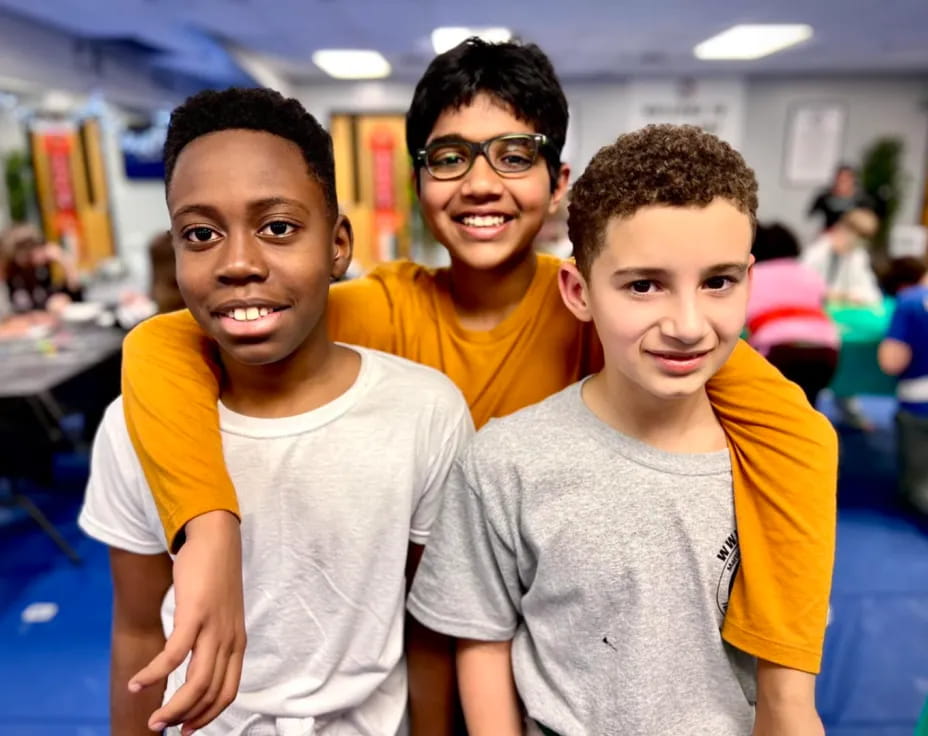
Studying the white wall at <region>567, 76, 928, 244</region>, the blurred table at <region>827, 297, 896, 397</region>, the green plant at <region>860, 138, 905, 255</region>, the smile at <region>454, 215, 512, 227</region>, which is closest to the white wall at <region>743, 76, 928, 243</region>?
the white wall at <region>567, 76, 928, 244</region>

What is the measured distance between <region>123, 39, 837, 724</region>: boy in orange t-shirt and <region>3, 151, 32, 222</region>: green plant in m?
7.22

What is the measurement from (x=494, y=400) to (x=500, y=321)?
0.51ft

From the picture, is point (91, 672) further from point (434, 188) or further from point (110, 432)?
point (434, 188)

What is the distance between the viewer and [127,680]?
3.40ft

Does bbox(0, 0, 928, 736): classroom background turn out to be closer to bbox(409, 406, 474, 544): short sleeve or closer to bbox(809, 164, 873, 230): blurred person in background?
bbox(809, 164, 873, 230): blurred person in background

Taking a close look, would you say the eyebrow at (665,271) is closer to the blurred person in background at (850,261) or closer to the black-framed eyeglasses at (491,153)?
the black-framed eyeglasses at (491,153)

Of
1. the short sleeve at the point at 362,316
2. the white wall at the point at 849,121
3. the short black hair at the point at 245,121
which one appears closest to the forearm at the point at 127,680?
the short sleeve at the point at 362,316

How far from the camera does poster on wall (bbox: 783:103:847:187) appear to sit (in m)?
8.90

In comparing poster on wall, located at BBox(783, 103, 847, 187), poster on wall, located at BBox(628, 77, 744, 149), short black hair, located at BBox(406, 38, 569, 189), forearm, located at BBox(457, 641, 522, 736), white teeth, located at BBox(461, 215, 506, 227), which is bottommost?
forearm, located at BBox(457, 641, 522, 736)

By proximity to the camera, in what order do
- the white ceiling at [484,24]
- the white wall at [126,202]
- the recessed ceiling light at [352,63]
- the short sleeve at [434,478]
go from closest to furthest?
the short sleeve at [434,478], the white ceiling at [484,24], the recessed ceiling light at [352,63], the white wall at [126,202]

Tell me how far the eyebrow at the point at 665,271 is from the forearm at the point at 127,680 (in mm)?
886

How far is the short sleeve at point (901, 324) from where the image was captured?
10.1 ft

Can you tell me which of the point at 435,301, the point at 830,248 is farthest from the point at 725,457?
the point at 830,248

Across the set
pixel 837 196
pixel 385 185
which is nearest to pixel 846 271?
pixel 837 196
